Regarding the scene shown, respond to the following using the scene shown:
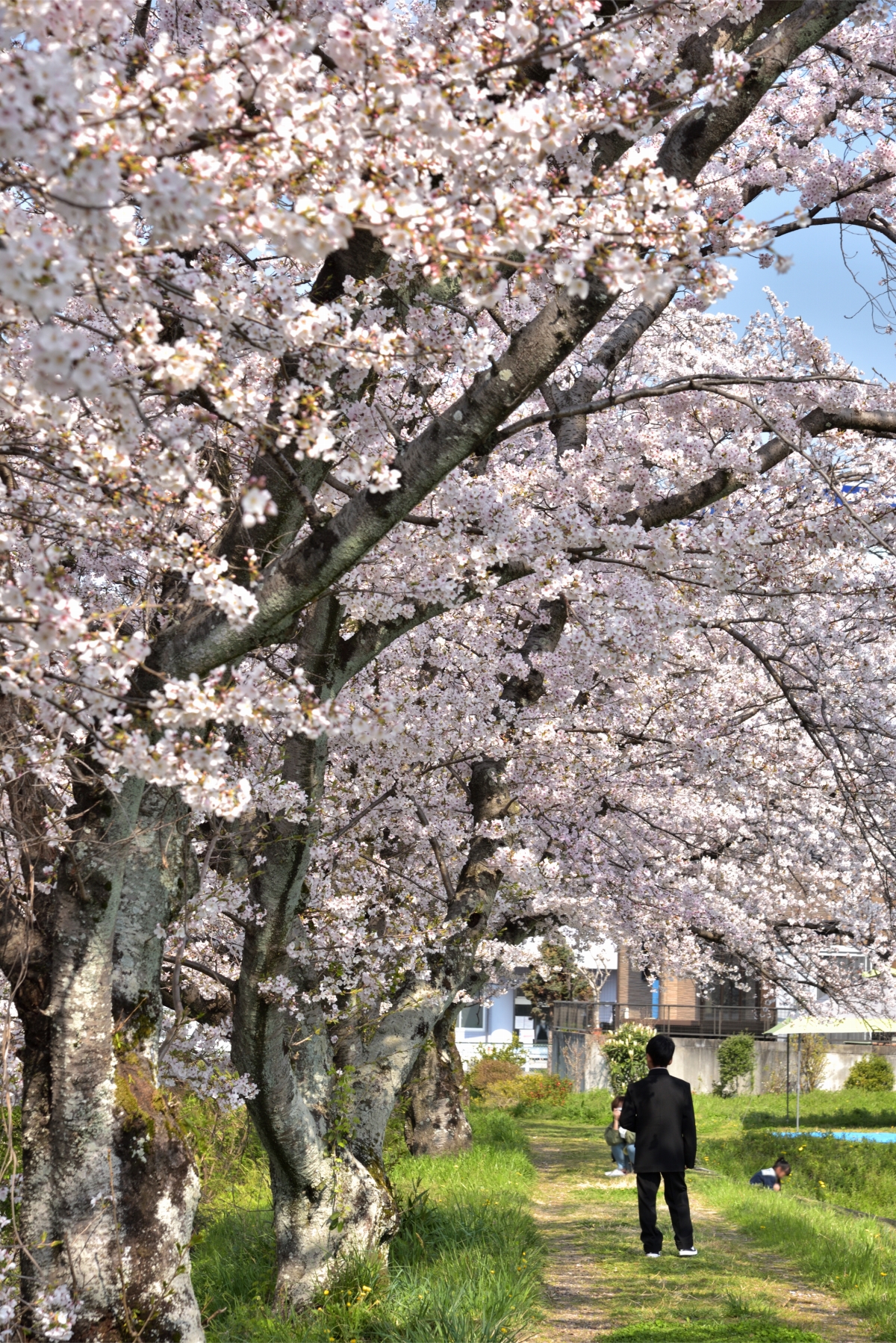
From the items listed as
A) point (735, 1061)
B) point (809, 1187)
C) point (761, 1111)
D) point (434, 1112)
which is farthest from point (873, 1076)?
point (434, 1112)

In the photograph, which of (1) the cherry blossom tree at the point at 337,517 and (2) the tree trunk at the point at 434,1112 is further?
(2) the tree trunk at the point at 434,1112

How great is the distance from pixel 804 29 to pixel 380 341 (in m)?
2.59

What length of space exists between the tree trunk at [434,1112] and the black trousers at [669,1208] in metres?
6.17

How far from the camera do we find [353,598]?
233 inches

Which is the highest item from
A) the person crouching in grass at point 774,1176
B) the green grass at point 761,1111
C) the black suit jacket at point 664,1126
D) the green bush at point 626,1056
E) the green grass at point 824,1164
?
the black suit jacket at point 664,1126

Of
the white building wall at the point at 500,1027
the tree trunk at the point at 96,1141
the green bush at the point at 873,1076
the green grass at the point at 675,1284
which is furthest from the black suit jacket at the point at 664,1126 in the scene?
the white building wall at the point at 500,1027

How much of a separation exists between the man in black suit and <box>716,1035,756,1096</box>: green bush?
68.7 ft

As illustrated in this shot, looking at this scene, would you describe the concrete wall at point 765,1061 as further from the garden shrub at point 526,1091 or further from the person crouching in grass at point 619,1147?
the person crouching in grass at point 619,1147

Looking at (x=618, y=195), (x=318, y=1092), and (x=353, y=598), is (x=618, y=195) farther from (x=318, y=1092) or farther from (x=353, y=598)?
(x=318, y=1092)

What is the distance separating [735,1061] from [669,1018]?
9933 millimetres

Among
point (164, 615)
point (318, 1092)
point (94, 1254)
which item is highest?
point (164, 615)

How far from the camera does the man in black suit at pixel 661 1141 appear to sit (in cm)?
806

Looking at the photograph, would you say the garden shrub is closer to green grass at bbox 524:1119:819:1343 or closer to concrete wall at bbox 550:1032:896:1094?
concrete wall at bbox 550:1032:896:1094

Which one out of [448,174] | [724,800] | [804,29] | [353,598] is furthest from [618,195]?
[724,800]
